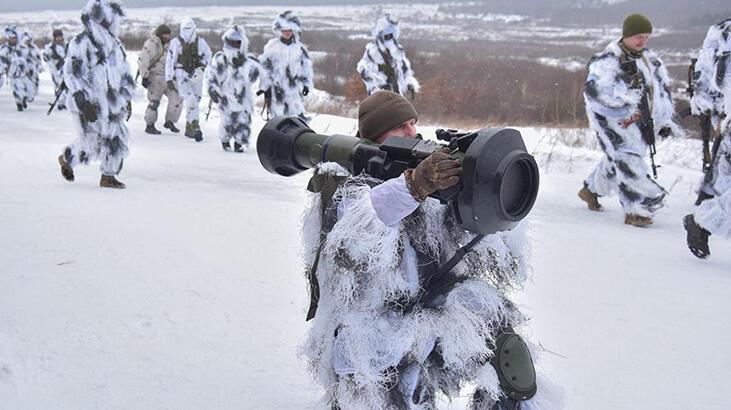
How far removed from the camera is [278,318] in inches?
155

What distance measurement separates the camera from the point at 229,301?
4.12 metres

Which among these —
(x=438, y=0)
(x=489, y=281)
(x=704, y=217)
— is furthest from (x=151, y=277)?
(x=438, y=0)

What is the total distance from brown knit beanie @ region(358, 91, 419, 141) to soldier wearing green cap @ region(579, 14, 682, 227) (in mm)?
4169

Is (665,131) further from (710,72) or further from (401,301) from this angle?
(401,301)

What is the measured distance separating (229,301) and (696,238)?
3282 mm

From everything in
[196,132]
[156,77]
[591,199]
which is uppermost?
[156,77]

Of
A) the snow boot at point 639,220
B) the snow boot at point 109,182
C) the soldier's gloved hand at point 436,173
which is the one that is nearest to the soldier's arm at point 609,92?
the snow boot at point 639,220

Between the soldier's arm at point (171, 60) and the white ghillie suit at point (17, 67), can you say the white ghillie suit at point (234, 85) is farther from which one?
the white ghillie suit at point (17, 67)

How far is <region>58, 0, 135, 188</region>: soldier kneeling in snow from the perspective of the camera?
22.0 ft

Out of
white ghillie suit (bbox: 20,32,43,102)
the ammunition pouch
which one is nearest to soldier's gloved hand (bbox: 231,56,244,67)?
white ghillie suit (bbox: 20,32,43,102)

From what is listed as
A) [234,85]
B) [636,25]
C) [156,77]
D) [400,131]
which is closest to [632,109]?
[636,25]

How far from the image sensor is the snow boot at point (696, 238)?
521 cm

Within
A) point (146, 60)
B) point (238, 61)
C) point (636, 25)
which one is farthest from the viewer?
point (146, 60)

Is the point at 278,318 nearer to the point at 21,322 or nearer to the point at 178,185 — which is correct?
the point at 21,322
